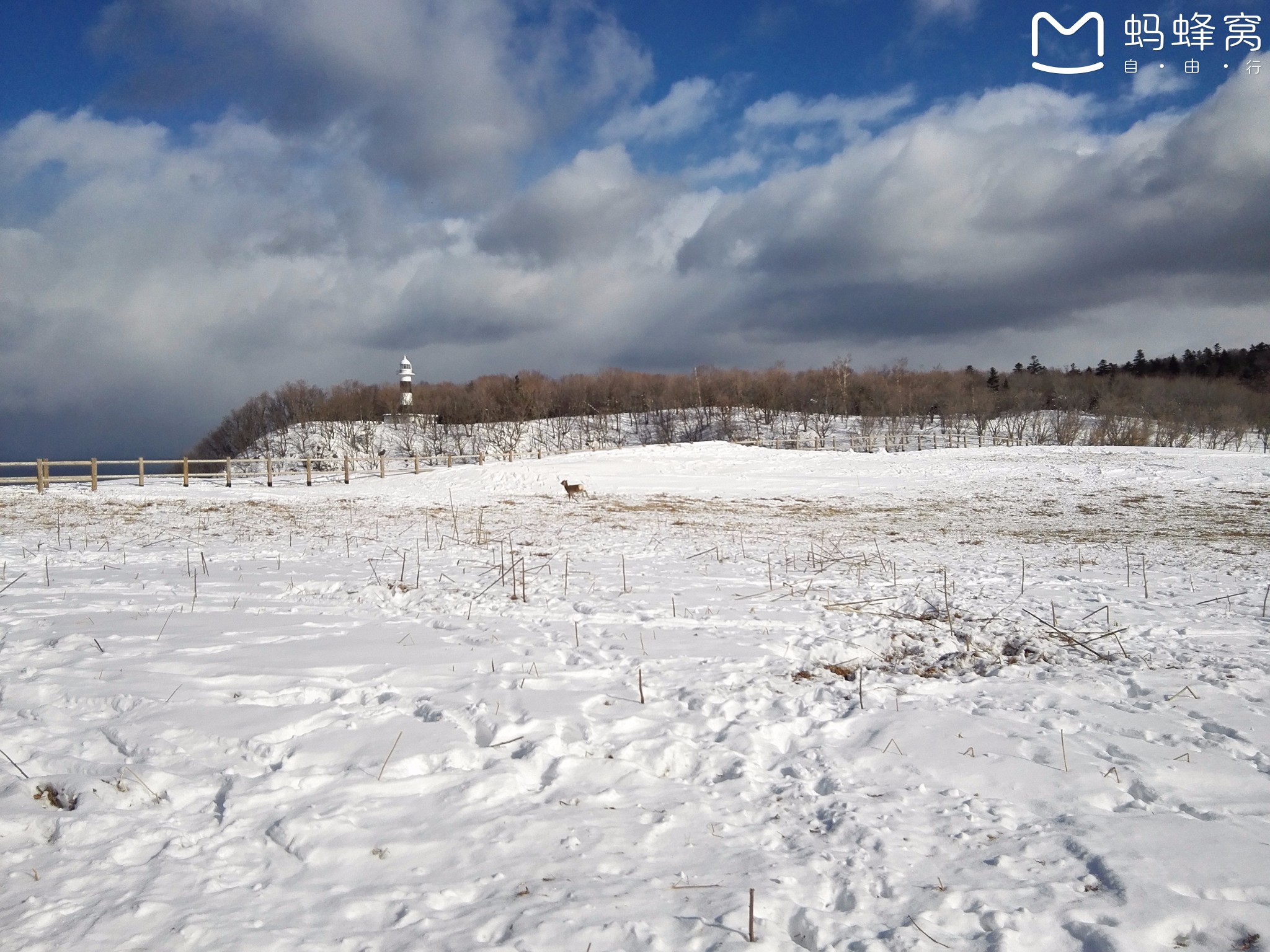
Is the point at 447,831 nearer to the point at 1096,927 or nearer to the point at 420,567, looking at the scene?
the point at 1096,927

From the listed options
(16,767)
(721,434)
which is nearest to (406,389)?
(721,434)

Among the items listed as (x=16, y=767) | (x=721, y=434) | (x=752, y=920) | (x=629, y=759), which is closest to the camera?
(x=752, y=920)

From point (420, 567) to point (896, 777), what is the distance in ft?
25.7

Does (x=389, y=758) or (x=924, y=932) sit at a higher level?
(x=389, y=758)

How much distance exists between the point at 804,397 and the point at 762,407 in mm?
6027

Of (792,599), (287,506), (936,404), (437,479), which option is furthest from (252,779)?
(936,404)

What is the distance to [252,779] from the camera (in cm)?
401

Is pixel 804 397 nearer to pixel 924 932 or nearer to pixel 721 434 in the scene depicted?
pixel 721 434

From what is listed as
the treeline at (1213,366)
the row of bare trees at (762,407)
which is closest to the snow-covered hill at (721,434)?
the row of bare trees at (762,407)

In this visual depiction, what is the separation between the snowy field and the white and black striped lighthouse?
100 meters

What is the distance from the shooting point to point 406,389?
110250mm

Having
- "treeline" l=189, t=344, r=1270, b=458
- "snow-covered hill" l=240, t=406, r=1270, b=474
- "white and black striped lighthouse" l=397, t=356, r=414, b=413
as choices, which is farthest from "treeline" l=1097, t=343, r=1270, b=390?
"white and black striped lighthouse" l=397, t=356, r=414, b=413

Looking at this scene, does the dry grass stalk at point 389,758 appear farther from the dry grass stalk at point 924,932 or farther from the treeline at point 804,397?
the treeline at point 804,397

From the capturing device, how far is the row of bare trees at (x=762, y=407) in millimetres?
81812
